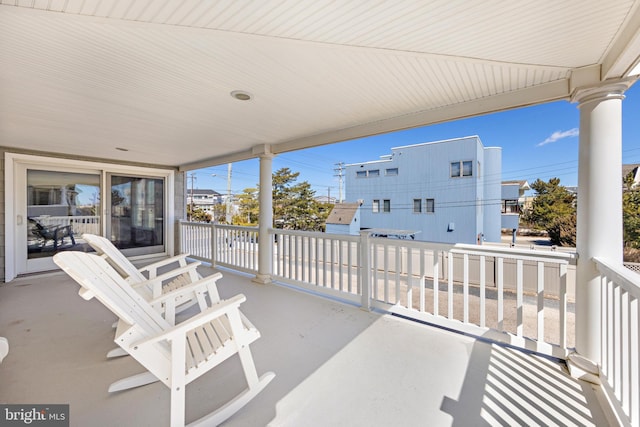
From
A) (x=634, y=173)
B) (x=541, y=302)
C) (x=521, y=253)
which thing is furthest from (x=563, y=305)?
(x=634, y=173)

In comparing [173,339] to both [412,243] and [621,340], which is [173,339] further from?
[621,340]

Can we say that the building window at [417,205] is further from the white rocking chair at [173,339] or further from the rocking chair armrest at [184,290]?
the white rocking chair at [173,339]

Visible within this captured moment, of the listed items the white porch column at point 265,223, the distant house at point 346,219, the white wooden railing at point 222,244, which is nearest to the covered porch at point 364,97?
the white porch column at point 265,223

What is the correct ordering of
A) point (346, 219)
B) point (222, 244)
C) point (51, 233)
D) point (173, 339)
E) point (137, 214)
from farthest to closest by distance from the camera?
point (346, 219) < point (137, 214) < point (222, 244) < point (51, 233) < point (173, 339)

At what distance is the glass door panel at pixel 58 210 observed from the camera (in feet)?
14.3

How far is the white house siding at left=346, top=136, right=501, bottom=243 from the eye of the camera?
10688mm

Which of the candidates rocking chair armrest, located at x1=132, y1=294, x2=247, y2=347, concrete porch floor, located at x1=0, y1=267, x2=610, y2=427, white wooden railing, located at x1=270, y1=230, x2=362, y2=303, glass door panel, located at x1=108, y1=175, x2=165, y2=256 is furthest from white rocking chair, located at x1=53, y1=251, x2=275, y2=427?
glass door panel, located at x1=108, y1=175, x2=165, y2=256

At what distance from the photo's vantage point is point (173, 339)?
124 centimetres

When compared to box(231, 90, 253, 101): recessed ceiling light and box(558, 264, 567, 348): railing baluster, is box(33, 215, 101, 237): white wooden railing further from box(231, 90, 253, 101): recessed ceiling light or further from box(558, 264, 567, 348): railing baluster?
box(558, 264, 567, 348): railing baluster

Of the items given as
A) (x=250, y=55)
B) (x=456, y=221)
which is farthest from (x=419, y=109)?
(x=456, y=221)

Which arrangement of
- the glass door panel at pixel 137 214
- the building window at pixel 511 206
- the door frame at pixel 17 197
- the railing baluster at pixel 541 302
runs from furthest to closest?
the building window at pixel 511 206, the glass door panel at pixel 137 214, the door frame at pixel 17 197, the railing baluster at pixel 541 302

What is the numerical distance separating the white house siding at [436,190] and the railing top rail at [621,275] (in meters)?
10.00

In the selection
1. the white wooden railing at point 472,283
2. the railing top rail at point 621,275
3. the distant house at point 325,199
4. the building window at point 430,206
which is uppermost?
the distant house at point 325,199

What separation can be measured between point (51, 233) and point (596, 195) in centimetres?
722
